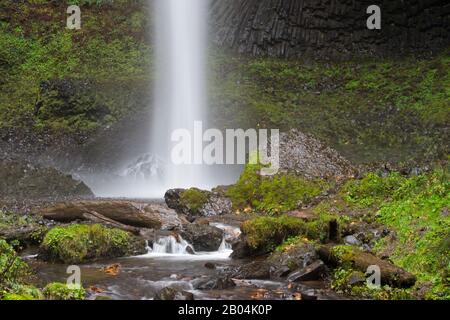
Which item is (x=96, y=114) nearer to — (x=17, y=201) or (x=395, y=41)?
(x=17, y=201)

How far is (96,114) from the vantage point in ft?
81.6

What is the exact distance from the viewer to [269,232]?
1045cm

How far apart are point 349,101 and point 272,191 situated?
1392 centimetres

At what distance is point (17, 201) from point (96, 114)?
30.8ft

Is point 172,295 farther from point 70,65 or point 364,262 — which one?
point 70,65

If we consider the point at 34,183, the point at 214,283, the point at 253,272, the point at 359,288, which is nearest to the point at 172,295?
the point at 214,283

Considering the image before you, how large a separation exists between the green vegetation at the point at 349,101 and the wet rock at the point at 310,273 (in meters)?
13.0

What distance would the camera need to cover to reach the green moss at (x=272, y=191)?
46.7ft

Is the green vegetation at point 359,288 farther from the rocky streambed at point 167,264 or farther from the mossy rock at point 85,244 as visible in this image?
the mossy rock at point 85,244

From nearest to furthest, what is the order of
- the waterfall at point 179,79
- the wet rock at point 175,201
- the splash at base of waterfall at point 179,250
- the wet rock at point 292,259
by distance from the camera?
the wet rock at point 292,259 < the splash at base of waterfall at point 179,250 < the wet rock at point 175,201 < the waterfall at point 179,79

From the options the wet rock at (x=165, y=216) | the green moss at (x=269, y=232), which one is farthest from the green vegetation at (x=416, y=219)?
the wet rock at (x=165, y=216)

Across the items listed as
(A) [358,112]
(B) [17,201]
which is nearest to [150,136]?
(B) [17,201]

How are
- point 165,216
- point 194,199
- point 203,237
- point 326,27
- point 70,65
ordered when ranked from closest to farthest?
point 203,237
point 165,216
point 194,199
point 70,65
point 326,27

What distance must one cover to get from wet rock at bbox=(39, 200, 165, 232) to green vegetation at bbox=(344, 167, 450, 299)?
502cm
